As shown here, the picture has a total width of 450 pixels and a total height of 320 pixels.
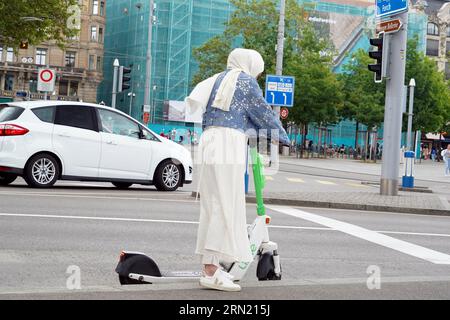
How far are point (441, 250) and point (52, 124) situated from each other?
8.44 metres

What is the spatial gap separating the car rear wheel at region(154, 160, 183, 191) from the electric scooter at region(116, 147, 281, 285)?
1076 cm

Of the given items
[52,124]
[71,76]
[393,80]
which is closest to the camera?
[52,124]

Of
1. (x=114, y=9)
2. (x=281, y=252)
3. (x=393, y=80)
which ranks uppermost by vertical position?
(x=114, y=9)

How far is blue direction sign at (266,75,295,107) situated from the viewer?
1198 inches

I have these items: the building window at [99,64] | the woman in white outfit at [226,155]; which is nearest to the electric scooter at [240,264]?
the woman in white outfit at [226,155]

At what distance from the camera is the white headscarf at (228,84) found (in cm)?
599

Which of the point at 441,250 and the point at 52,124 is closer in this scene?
the point at 441,250

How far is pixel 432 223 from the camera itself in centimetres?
1391

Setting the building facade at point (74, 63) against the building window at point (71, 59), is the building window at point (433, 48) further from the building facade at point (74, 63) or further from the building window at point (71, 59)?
the building window at point (71, 59)

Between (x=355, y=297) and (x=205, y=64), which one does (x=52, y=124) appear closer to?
A: (x=355, y=297)

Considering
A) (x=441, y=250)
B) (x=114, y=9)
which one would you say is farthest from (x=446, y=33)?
(x=441, y=250)

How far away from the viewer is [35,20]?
114 ft

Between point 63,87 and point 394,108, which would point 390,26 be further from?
point 63,87

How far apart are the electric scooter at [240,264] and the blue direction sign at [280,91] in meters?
24.0
